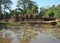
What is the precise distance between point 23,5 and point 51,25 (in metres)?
16.0

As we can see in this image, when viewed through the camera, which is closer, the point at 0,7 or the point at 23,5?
the point at 0,7

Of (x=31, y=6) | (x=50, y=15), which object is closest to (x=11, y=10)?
(x=31, y=6)

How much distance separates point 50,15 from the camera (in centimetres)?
3625

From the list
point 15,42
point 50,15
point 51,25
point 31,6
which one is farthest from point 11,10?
point 15,42

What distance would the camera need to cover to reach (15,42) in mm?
11344

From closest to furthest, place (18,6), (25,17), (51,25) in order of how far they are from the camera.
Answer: (51,25) < (25,17) < (18,6)

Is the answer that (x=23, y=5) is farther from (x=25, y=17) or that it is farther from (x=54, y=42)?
(x=54, y=42)

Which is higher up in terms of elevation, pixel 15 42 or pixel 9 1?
pixel 9 1

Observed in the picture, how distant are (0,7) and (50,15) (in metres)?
11.1

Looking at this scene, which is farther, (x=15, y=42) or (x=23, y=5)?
(x=23, y=5)

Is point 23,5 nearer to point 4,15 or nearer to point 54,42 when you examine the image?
point 4,15

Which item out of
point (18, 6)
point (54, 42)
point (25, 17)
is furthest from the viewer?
point (18, 6)

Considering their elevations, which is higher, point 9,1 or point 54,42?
point 9,1

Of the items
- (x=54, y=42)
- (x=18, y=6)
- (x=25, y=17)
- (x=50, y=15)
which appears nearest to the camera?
(x=54, y=42)
